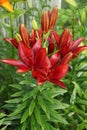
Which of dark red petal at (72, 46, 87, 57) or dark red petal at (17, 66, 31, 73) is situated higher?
dark red petal at (72, 46, 87, 57)

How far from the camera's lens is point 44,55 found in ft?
4.70

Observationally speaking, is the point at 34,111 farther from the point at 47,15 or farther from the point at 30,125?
the point at 47,15

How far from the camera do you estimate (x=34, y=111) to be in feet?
5.91

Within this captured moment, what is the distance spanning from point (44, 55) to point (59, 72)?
0.28ft

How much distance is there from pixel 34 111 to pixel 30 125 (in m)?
0.11

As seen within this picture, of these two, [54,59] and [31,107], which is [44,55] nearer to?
[54,59]

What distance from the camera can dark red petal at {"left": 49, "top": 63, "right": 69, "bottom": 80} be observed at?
4.76 ft

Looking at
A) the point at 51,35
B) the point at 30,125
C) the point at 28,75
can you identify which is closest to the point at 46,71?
the point at 51,35

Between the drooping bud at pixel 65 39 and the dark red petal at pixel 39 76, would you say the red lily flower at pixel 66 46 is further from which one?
the dark red petal at pixel 39 76

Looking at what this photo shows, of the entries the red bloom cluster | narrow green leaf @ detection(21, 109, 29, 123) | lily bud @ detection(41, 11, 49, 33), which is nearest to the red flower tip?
the red bloom cluster

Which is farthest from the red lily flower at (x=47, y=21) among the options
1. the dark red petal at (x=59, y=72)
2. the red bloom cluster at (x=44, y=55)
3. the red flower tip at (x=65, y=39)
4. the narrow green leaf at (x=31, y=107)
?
the narrow green leaf at (x=31, y=107)

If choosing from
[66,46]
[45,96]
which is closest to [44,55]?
Result: [66,46]

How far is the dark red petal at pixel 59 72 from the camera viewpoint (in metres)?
1.45

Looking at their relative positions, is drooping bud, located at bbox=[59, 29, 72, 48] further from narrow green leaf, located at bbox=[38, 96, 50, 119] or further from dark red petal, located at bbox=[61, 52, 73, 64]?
narrow green leaf, located at bbox=[38, 96, 50, 119]
